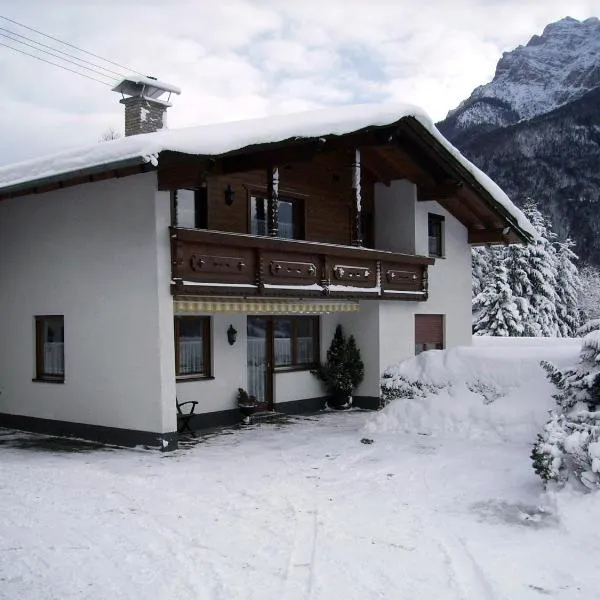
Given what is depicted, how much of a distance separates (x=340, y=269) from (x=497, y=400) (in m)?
4.25

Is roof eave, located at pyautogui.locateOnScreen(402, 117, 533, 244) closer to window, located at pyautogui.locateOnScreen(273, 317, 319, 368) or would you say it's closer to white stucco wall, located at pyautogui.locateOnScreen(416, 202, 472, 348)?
white stucco wall, located at pyautogui.locateOnScreen(416, 202, 472, 348)

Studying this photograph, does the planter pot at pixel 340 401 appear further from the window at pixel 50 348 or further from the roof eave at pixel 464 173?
the window at pixel 50 348

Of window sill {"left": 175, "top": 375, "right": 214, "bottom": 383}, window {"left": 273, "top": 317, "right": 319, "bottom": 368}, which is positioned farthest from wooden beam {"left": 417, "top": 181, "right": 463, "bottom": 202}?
window sill {"left": 175, "top": 375, "right": 214, "bottom": 383}

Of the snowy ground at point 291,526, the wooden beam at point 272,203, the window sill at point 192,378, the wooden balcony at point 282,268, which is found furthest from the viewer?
the wooden beam at point 272,203

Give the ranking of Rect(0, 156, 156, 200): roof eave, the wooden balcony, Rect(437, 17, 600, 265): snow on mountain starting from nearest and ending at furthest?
Rect(0, 156, 156, 200): roof eave → the wooden balcony → Rect(437, 17, 600, 265): snow on mountain

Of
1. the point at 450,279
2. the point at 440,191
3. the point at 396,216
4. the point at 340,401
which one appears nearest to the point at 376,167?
the point at 396,216

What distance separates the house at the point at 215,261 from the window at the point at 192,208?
0.03 m

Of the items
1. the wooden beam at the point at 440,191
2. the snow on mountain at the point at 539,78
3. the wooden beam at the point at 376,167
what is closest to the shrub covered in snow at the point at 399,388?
the wooden beam at the point at 440,191

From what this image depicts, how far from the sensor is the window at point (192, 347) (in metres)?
13.3

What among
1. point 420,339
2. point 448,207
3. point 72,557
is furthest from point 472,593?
point 448,207

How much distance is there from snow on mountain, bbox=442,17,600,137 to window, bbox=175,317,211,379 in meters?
99.1

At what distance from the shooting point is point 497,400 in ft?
43.3

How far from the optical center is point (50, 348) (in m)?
13.2

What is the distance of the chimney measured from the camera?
16500 millimetres
